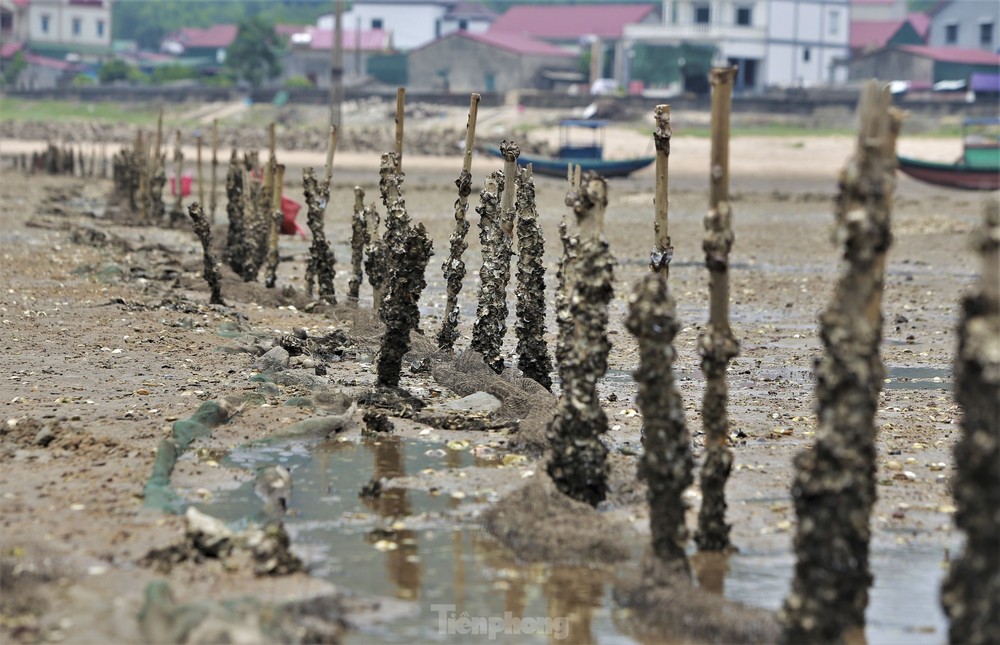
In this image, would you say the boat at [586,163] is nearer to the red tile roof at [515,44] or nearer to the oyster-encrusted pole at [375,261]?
the oyster-encrusted pole at [375,261]

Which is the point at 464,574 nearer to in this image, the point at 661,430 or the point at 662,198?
the point at 661,430

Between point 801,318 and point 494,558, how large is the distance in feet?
40.2

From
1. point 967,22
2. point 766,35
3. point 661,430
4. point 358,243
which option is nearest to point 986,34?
point 967,22

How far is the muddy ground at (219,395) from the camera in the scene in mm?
8523

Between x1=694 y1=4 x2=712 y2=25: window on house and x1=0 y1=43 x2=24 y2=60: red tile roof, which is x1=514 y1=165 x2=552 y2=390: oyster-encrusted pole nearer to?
x1=694 y1=4 x2=712 y2=25: window on house

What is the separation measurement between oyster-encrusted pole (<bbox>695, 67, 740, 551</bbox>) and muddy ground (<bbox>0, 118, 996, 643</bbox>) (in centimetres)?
59

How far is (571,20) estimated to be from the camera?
103 metres

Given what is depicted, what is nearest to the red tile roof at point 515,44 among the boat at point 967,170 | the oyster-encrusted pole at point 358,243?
the boat at point 967,170

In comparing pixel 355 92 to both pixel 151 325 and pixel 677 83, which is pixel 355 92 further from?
pixel 151 325

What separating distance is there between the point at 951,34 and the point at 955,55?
808cm

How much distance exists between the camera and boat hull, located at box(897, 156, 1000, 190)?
48719 millimetres

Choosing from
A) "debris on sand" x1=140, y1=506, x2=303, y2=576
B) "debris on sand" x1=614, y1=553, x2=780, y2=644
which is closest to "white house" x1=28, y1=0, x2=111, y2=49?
"debris on sand" x1=140, y1=506, x2=303, y2=576

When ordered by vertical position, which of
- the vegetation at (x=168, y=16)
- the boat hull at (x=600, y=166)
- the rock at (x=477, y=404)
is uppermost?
the vegetation at (x=168, y=16)

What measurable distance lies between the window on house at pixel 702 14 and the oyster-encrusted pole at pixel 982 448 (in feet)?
266
